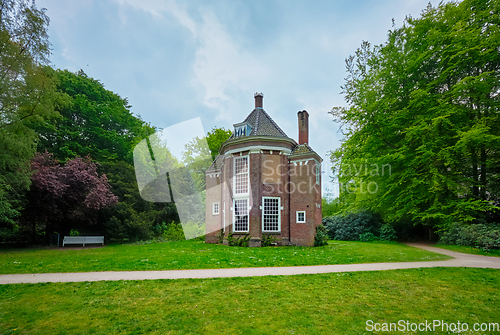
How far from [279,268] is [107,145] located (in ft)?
99.8

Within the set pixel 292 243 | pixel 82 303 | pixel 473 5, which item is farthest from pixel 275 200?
pixel 473 5

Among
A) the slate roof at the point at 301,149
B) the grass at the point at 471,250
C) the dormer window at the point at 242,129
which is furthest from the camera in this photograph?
the dormer window at the point at 242,129

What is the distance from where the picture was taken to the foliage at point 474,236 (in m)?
15.5

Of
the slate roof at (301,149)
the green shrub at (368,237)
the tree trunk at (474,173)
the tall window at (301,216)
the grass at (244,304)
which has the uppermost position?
the slate roof at (301,149)

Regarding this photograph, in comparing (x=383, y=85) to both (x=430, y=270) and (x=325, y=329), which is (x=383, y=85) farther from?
(x=325, y=329)

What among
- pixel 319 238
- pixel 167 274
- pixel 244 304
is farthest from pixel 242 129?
pixel 244 304

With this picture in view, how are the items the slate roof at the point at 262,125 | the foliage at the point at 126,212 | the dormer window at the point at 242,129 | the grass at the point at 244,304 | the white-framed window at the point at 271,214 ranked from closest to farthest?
the grass at the point at 244,304 < the white-framed window at the point at 271,214 < the slate roof at the point at 262,125 < the dormer window at the point at 242,129 < the foliage at the point at 126,212

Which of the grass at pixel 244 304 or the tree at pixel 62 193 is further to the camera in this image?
the tree at pixel 62 193

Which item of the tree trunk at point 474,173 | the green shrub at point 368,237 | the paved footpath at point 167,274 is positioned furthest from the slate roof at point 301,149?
the green shrub at point 368,237

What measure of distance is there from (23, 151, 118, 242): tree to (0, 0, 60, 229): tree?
19.0 ft

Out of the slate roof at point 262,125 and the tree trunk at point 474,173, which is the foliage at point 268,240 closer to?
the slate roof at point 262,125

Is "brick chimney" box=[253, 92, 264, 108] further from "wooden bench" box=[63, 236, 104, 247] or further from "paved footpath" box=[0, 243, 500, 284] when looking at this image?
"wooden bench" box=[63, 236, 104, 247]

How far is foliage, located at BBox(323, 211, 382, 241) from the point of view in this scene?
29.7 m

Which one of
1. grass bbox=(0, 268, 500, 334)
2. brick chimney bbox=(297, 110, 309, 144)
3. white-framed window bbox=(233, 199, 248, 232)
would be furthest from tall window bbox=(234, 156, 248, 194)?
grass bbox=(0, 268, 500, 334)
